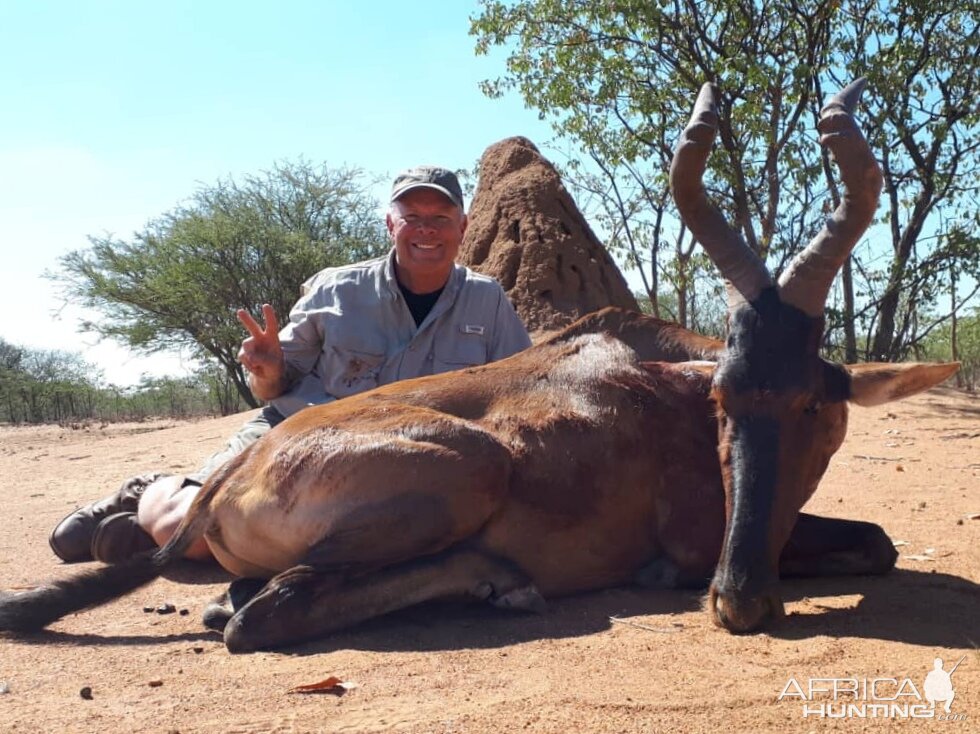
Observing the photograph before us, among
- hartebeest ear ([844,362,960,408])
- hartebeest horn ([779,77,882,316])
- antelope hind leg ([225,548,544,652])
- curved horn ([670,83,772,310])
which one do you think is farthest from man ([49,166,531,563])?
hartebeest ear ([844,362,960,408])

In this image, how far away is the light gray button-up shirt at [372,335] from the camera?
5258 millimetres

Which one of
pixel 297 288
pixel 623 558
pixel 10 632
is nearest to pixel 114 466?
pixel 10 632

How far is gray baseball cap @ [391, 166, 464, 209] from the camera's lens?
16.9 feet

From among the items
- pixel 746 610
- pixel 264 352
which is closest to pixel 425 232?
pixel 264 352

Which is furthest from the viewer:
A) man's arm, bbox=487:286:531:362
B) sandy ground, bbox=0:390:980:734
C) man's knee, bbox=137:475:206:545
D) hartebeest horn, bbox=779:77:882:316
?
man's arm, bbox=487:286:531:362

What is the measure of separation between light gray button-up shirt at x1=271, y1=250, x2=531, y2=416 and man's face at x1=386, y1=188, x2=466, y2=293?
142 millimetres

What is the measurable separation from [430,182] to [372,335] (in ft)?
2.90

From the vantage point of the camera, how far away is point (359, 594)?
3.49 meters

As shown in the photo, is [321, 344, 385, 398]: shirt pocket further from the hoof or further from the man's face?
the hoof

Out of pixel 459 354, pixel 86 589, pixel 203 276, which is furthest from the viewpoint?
pixel 203 276

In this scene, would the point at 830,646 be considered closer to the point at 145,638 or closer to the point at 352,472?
the point at 352,472

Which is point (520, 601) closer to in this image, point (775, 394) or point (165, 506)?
point (775, 394)

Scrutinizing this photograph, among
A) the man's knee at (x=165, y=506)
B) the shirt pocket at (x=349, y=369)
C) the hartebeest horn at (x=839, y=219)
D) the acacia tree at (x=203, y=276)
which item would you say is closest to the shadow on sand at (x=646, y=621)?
the man's knee at (x=165, y=506)

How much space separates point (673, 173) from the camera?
13.2 ft
